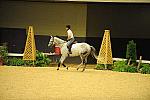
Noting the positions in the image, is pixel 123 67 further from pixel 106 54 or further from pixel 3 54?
pixel 3 54

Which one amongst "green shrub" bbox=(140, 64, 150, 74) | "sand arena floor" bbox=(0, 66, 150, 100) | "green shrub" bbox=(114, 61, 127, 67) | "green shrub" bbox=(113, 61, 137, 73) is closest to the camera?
"sand arena floor" bbox=(0, 66, 150, 100)

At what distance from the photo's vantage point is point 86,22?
2208 centimetres

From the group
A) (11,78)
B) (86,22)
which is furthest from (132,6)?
(11,78)

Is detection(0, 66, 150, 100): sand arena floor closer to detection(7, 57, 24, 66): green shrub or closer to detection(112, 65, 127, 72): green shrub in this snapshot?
detection(112, 65, 127, 72): green shrub

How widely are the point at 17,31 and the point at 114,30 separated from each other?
590 cm

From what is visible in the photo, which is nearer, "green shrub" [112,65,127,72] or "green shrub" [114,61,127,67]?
"green shrub" [112,65,127,72]

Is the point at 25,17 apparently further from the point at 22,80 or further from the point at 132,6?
the point at 22,80

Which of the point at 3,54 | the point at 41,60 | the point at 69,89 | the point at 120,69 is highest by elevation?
the point at 3,54

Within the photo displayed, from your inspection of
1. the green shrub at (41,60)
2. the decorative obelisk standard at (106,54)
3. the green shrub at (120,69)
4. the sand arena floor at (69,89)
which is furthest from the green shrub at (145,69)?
the green shrub at (41,60)

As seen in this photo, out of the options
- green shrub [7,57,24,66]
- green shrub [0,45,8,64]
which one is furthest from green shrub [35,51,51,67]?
green shrub [0,45,8,64]

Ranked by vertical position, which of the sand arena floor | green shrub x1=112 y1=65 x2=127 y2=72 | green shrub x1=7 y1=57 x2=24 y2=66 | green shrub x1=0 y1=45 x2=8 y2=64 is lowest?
the sand arena floor

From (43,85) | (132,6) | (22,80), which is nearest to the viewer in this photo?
(43,85)

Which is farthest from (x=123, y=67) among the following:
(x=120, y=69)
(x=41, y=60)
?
(x=41, y=60)

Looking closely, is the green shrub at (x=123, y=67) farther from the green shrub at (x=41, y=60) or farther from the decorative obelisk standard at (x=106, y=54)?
the green shrub at (x=41, y=60)
